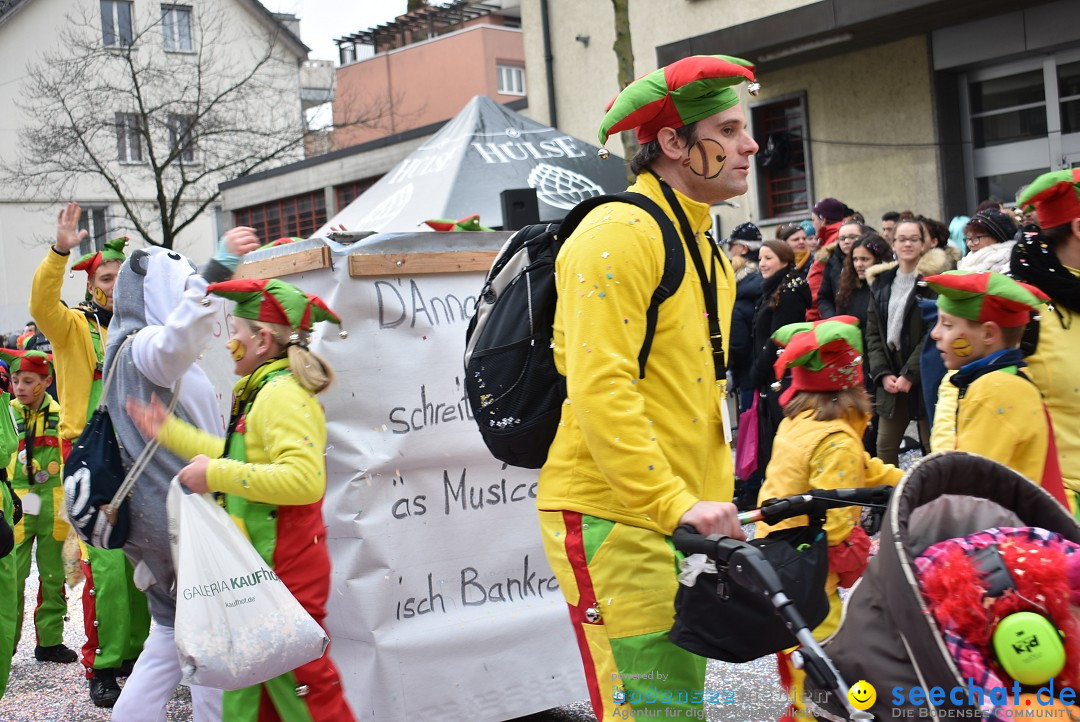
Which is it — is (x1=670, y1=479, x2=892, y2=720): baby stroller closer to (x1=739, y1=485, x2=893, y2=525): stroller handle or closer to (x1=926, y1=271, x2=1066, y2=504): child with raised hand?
(x1=739, y1=485, x2=893, y2=525): stroller handle

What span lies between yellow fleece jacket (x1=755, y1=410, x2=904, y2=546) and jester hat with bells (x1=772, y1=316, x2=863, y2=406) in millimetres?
144

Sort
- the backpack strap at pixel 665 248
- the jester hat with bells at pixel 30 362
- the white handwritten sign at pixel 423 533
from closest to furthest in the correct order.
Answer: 1. the backpack strap at pixel 665 248
2. the white handwritten sign at pixel 423 533
3. the jester hat with bells at pixel 30 362

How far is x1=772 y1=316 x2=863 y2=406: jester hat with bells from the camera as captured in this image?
407 centimetres

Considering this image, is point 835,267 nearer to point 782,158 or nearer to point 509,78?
point 782,158

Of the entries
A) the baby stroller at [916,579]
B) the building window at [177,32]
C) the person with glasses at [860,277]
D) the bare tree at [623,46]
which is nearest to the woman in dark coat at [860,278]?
the person with glasses at [860,277]

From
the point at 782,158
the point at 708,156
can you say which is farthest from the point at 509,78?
the point at 708,156

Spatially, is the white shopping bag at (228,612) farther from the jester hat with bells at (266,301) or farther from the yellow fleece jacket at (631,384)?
the yellow fleece jacket at (631,384)

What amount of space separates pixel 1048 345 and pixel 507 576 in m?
2.25

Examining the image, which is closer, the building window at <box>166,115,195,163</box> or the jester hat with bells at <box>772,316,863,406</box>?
the jester hat with bells at <box>772,316,863,406</box>

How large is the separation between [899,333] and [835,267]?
40.2 inches

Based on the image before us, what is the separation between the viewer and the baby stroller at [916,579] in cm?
240

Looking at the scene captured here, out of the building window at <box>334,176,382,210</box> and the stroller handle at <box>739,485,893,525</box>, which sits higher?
the building window at <box>334,176,382,210</box>

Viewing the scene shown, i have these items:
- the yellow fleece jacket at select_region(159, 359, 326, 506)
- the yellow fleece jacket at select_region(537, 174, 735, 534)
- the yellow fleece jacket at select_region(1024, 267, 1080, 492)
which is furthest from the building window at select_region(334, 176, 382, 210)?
the yellow fleece jacket at select_region(537, 174, 735, 534)

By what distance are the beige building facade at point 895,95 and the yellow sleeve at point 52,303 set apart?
10292mm
